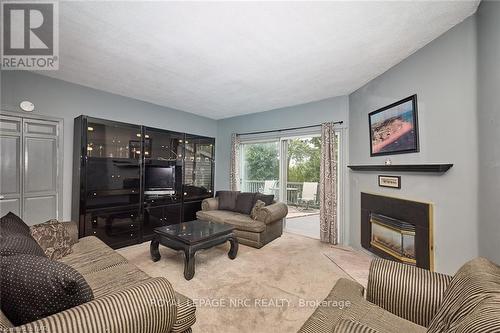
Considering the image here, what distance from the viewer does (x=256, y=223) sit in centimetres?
360

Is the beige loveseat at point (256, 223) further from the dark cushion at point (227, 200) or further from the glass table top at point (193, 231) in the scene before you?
the glass table top at point (193, 231)

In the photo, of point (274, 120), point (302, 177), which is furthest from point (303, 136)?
point (302, 177)

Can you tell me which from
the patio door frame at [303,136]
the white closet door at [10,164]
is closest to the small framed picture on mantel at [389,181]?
the patio door frame at [303,136]

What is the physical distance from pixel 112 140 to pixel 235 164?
2593mm

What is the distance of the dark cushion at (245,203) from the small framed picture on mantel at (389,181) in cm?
226

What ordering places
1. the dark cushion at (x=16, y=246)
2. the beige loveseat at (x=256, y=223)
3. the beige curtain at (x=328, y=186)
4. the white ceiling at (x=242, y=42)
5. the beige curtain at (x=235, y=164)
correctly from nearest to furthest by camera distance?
the dark cushion at (x=16, y=246)
the white ceiling at (x=242, y=42)
the beige loveseat at (x=256, y=223)
the beige curtain at (x=328, y=186)
the beige curtain at (x=235, y=164)

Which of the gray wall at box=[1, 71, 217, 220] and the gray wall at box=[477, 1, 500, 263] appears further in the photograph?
the gray wall at box=[1, 71, 217, 220]

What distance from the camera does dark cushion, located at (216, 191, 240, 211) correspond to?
14.8 feet

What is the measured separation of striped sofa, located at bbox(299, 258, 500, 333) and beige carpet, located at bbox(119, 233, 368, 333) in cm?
63

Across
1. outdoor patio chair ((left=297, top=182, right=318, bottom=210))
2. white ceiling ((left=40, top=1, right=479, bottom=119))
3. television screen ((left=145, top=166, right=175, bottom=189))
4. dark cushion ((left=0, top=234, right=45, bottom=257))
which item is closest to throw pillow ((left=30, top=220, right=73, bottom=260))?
dark cushion ((left=0, top=234, right=45, bottom=257))

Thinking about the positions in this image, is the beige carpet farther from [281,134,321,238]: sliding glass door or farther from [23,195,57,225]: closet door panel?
[23,195,57,225]: closet door panel

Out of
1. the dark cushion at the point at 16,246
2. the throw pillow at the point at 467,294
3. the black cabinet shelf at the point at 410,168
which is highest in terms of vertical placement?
the black cabinet shelf at the point at 410,168

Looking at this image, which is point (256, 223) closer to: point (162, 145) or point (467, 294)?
point (162, 145)

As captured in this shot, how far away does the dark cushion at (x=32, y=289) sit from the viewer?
36.6 inches
